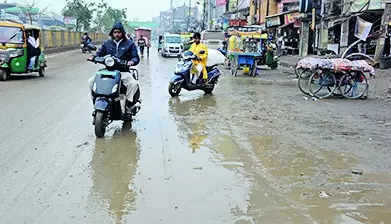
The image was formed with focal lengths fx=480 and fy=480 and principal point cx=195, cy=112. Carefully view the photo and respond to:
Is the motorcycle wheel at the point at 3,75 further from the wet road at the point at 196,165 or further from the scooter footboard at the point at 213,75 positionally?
the scooter footboard at the point at 213,75

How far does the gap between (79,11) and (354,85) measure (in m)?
59.0

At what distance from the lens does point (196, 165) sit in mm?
6027

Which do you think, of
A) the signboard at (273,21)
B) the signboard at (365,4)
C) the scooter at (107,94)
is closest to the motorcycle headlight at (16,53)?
the scooter at (107,94)

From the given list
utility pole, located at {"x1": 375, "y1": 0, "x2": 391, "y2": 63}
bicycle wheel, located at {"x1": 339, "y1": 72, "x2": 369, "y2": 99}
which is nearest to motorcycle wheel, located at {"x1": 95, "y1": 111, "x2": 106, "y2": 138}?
bicycle wheel, located at {"x1": 339, "y1": 72, "x2": 369, "y2": 99}

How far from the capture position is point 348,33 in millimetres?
25469

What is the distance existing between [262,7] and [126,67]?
44203 millimetres

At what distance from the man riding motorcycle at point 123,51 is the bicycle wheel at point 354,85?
6.80 meters

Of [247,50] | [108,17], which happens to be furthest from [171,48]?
[108,17]

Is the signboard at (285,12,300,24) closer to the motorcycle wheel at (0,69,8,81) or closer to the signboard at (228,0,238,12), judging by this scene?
the motorcycle wheel at (0,69,8,81)

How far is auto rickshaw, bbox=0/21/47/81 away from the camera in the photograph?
15781mm

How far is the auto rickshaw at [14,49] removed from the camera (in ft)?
51.8

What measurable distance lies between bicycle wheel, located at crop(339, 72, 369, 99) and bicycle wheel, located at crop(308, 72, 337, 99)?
0.24m

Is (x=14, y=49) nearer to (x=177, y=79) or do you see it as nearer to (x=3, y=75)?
(x=3, y=75)

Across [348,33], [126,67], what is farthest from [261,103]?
[348,33]
